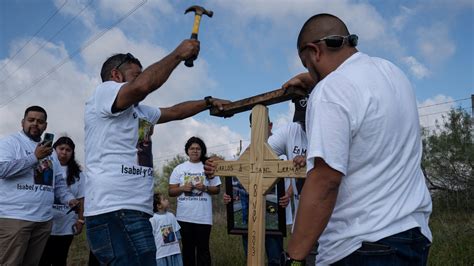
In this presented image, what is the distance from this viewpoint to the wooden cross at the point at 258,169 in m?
3.46

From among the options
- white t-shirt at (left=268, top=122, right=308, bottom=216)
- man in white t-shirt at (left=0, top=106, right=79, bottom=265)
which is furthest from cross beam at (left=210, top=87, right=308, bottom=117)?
man in white t-shirt at (left=0, top=106, right=79, bottom=265)

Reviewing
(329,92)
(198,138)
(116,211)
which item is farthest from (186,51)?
(198,138)

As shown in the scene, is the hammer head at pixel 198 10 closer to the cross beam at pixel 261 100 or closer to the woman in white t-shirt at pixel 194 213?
the cross beam at pixel 261 100

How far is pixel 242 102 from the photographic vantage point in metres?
3.76

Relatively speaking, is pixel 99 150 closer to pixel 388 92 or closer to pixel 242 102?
pixel 242 102

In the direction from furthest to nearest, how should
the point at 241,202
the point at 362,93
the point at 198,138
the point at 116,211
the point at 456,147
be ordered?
the point at 456,147 < the point at 198,138 < the point at 241,202 < the point at 116,211 < the point at 362,93

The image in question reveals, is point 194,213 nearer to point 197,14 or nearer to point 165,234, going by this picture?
point 165,234

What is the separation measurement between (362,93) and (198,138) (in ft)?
17.8

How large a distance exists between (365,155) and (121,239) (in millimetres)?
1709

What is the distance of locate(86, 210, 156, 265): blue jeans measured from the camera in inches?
118

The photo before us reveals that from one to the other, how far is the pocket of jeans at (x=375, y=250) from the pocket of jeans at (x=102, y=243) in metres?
1.70

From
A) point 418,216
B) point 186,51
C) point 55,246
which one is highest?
point 186,51

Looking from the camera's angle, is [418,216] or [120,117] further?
[120,117]

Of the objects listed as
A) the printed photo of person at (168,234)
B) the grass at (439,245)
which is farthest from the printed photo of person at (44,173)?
the grass at (439,245)
